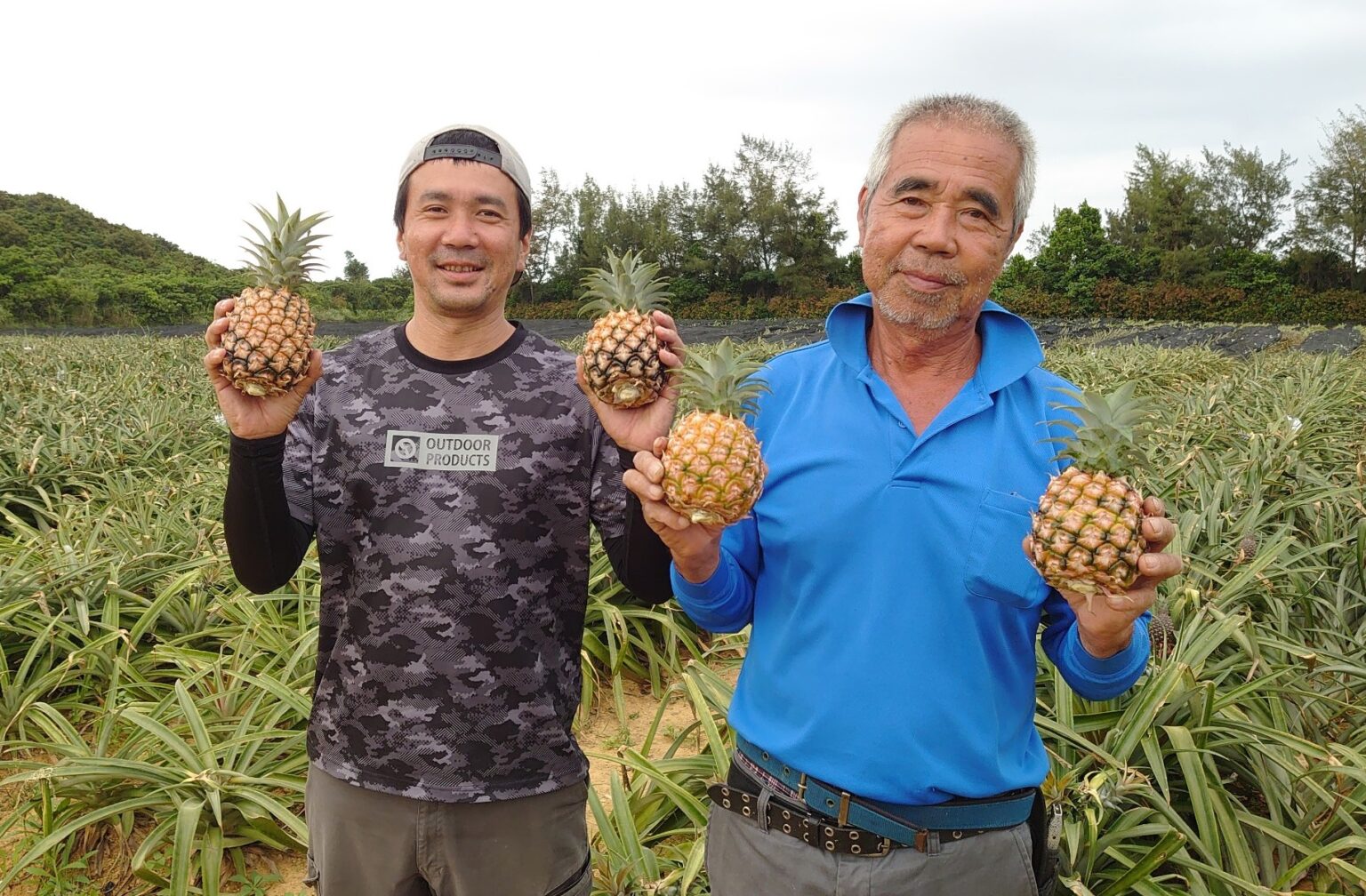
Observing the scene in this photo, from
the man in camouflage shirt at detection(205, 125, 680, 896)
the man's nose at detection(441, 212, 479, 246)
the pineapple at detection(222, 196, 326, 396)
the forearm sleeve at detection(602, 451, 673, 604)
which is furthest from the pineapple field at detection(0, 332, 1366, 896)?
the pineapple at detection(222, 196, 326, 396)

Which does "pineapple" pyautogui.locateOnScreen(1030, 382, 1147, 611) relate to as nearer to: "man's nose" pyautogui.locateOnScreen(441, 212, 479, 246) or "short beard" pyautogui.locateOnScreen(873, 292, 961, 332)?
"short beard" pyautogui.locateOnScreen(873, 292, 961, 332)

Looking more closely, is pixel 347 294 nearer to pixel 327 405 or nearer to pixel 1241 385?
pixel 1241 385

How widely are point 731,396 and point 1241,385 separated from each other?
30.7ft

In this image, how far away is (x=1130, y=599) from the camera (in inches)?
63.3

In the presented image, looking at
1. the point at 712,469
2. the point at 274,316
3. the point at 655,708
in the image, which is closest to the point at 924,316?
the point at 712,469

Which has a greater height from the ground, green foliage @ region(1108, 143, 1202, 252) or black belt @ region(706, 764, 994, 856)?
green foliage @ region(1108, 143, 1202, 252)

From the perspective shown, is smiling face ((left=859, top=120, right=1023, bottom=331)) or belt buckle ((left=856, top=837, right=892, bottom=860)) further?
smiling face ((left=859, top=120, right=1023, bottom=331))

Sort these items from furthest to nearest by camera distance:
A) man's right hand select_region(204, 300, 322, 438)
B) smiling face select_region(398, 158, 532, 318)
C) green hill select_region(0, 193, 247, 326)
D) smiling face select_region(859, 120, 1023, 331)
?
green hill select_region(0, 193, 247, 326)
smiling face select_region(398, 158, 532, 318)
man's right hand select_region(204, 300, 322, 438)
smiling face select_region(859, 120, 1023, 331)

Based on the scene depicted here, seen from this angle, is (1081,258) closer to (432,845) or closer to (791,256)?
(791,256)

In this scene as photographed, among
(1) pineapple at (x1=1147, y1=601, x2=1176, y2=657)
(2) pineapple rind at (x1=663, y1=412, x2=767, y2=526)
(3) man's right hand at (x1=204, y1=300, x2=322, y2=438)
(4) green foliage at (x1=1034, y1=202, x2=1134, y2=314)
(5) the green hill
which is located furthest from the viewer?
(4) green foliage at (x1=1034, y1=202, x2=1134, y2=314)

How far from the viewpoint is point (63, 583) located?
4.61 m

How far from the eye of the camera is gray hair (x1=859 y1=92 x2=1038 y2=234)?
1897 mm

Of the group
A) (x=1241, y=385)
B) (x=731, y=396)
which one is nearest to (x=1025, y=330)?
(x=731, y=396)

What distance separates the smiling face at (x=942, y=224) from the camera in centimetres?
186
